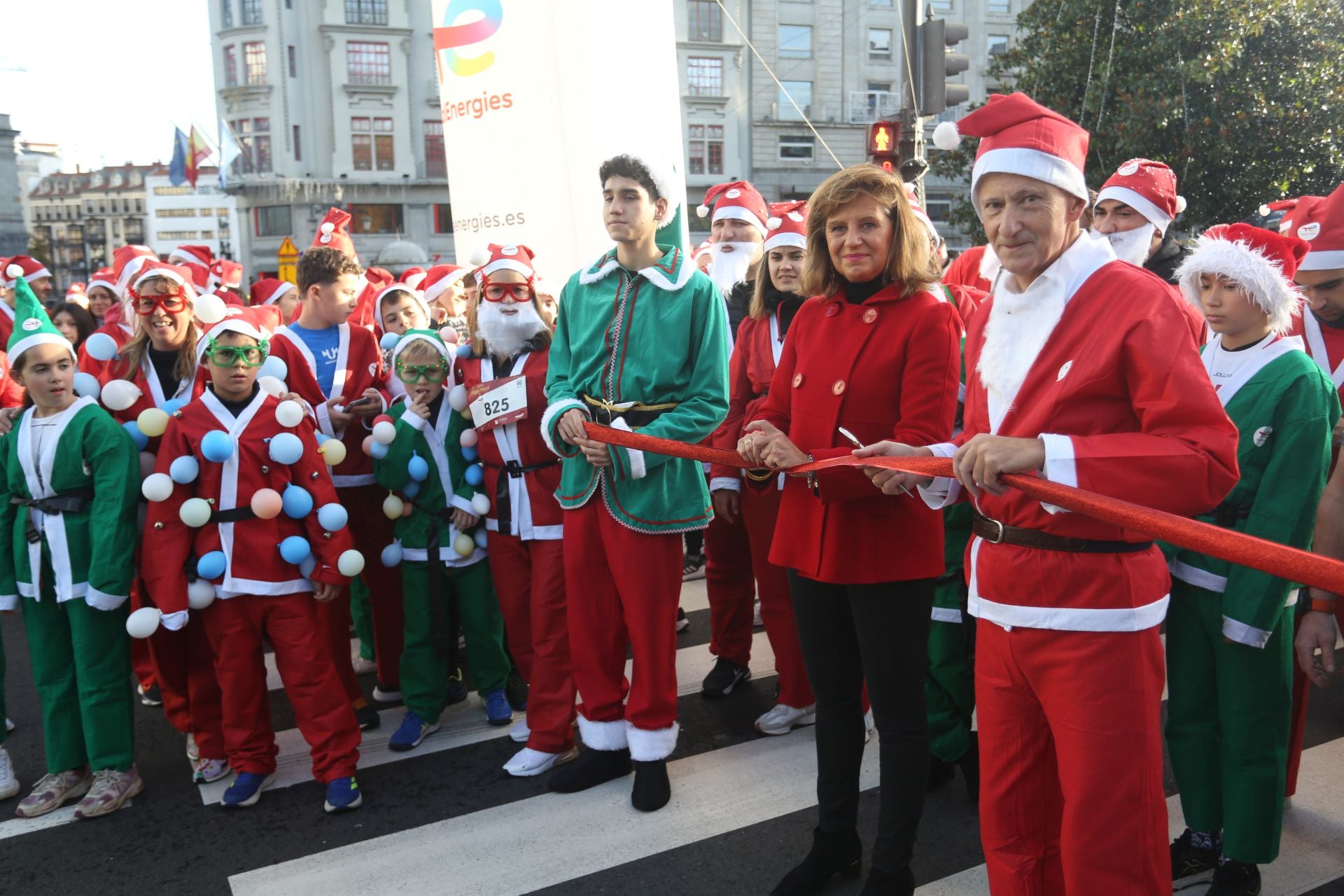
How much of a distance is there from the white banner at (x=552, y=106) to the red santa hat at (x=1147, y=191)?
8.53 ft

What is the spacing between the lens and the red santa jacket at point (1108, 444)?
6.34 feet

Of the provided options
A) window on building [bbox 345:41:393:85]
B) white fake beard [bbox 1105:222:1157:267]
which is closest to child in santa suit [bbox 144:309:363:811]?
white fake beard [bbox 1105:222:1157:267]

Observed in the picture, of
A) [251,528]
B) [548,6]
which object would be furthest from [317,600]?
[548,6]

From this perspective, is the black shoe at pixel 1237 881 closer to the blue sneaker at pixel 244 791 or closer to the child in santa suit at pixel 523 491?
the child in santa suit at pixel 523 491

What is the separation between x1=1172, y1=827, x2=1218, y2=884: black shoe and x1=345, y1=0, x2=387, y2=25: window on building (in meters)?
43.9

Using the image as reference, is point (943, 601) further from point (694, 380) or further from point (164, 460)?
point (164, 460)

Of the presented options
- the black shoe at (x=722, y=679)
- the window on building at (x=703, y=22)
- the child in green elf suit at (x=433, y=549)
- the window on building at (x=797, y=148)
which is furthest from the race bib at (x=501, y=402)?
the window on building at (x=703, y=22)

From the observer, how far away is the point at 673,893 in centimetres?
321

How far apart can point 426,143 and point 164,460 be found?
133 feet

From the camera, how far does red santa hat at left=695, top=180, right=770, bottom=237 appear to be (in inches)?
238

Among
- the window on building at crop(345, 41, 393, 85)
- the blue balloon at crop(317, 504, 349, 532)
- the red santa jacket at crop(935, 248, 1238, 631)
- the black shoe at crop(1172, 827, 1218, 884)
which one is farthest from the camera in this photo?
the window on building at crop(345, 41, 393, 85)

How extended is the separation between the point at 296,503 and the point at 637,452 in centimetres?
138

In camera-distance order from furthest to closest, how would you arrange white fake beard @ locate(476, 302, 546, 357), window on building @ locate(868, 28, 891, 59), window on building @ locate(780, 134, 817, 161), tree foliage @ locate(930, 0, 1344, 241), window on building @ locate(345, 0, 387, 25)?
window on building @ locate(868, 28, 891, 59) < window on building @ locate(780, 134, 817, 161) < window on building @ locate(345, 0, 387, 25) < tree foliage @ locate(930, 0, 1344, 241) < white fake beard @ locate(476, 302, 546, 357)

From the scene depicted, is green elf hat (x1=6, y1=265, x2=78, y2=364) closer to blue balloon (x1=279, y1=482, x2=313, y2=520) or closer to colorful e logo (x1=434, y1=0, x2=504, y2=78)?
blue balloon (x1=279, y1=482, x2=313, y2=520)
